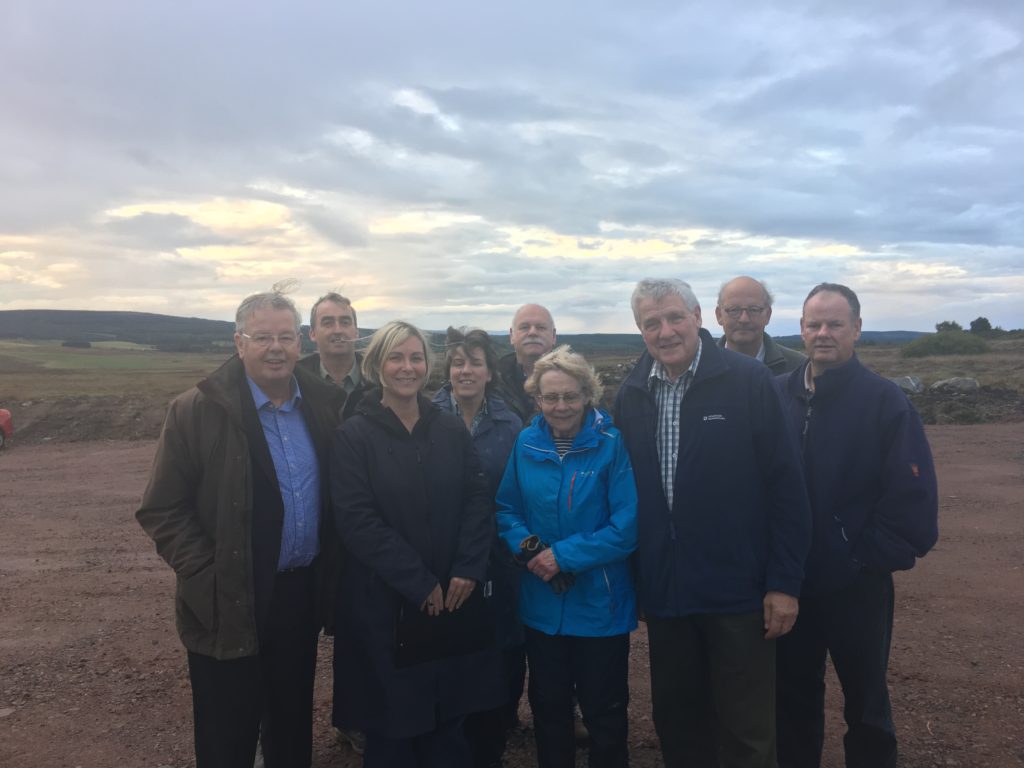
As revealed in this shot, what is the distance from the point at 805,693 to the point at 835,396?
1.44 m

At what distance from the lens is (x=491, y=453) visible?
3959mm

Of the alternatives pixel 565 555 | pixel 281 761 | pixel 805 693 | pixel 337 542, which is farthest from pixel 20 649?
pixel 805 693

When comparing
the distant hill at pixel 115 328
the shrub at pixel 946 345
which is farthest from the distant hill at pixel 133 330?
the shrub at pixel 946 345

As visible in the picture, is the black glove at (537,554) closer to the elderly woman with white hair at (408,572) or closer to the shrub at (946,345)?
the elderly woman with white hair at (408,572)

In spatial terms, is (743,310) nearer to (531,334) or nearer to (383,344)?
(531,334)

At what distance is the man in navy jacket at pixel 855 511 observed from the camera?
3352 millimetres

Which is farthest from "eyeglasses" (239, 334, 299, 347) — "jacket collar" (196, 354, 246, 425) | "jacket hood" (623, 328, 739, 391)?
"jacket hood" (623, 328, 739, 391)

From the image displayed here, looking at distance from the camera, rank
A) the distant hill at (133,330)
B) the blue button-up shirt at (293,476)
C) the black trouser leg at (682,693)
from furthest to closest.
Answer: the distant hill at (133,330) → the black trouser leg at (682,693) → the blue button-up shirt at (293,476)

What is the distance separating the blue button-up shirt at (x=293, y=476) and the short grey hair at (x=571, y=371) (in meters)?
1.06

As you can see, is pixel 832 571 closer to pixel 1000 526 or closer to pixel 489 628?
pixel 489 628

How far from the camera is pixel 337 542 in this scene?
140 inches

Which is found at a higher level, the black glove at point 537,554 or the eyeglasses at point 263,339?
the eyeglasses at point 263,339

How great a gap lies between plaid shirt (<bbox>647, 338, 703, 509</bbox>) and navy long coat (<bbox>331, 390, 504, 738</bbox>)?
2.74ft

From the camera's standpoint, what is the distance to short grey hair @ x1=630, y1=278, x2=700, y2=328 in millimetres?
3434
